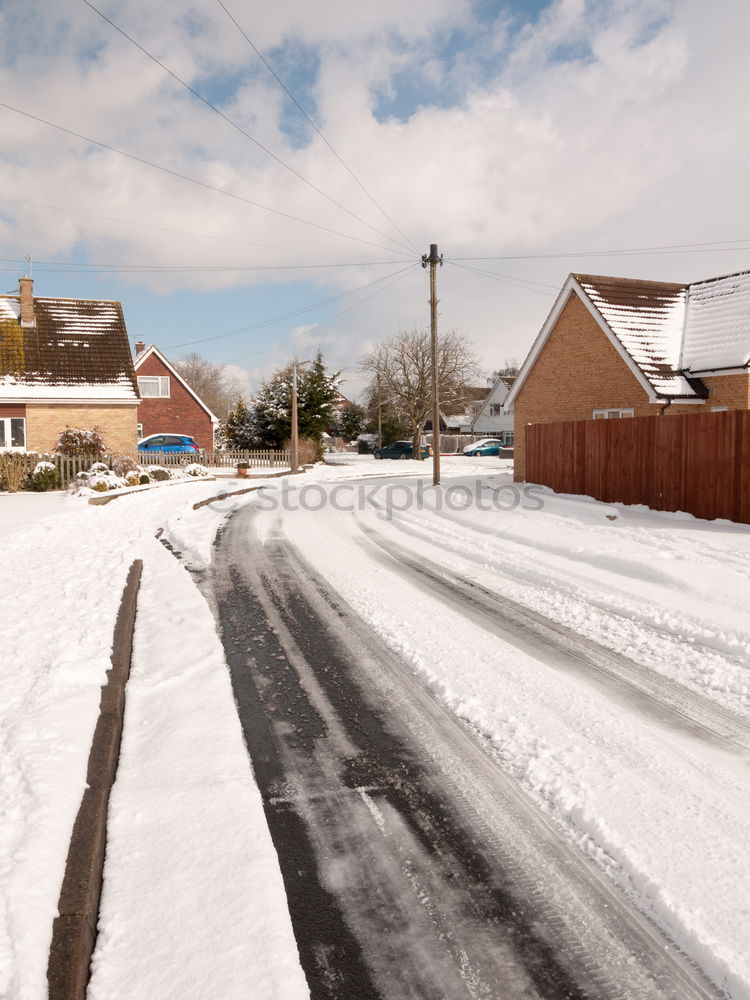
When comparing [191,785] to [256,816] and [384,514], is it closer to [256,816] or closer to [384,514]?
[256,816]

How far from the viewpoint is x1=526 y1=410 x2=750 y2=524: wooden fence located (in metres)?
12.2

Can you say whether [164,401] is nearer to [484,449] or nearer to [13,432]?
[13,432]

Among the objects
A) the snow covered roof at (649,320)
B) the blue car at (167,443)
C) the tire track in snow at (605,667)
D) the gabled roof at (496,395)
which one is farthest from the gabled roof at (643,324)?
the gabled roof at (496,395)

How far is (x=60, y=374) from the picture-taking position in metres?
29.0

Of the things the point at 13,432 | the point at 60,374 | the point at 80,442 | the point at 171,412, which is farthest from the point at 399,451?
the point at 13,432

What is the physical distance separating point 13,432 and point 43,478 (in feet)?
24.7

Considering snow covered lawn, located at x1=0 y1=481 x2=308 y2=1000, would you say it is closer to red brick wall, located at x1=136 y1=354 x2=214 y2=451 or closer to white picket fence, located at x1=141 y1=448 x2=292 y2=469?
white picket fence, located at x1=141 y1=448 x2=292 y2=469

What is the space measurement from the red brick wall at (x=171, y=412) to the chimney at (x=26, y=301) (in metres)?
12.3

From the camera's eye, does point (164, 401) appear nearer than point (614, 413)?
No

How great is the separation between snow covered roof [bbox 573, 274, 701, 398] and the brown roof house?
19.3 m

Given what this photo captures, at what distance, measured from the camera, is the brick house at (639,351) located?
62.1 ft

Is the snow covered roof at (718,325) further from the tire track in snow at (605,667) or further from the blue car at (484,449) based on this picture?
the blue car at (484,449)

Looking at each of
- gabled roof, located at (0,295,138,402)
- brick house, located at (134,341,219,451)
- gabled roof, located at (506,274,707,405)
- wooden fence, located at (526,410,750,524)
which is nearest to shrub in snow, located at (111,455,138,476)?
gabled roof, located at (0,295,138,402)

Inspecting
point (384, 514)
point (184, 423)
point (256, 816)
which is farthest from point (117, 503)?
point (184, 423)
